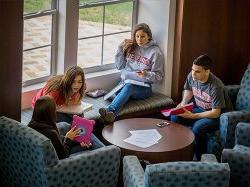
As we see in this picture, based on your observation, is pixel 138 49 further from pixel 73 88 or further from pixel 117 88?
pixel 73 88

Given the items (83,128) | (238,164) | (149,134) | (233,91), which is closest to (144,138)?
(149,134)

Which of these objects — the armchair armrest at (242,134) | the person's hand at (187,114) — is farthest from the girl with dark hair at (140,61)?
the armchair armrest at (242,134)

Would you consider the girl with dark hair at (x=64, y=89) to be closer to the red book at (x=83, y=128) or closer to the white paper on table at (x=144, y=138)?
the red book at (x=83, y=128)

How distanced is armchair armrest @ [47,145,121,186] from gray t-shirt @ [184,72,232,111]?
126cm

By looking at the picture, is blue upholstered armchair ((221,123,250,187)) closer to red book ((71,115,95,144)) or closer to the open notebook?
red book ((71,115,95,144))

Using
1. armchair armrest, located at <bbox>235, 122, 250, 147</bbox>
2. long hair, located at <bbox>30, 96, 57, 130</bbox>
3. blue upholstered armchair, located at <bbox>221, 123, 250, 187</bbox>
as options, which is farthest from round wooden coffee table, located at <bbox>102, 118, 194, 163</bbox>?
long hair, located at <bbox>30, 96, 57, 130</bbox>

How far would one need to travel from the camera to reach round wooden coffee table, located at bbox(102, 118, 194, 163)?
15.4 ft

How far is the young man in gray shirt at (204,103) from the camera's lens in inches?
208

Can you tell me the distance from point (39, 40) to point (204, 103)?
1632mm

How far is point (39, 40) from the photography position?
216 inches

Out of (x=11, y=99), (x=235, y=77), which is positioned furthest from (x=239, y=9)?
(x=11, y=99)

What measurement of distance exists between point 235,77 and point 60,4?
84.6 inches

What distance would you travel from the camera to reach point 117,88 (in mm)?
5746

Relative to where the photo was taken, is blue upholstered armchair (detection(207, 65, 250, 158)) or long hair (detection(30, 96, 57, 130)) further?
blue upholstered armchair (detection(207, 65, 250, 158))
